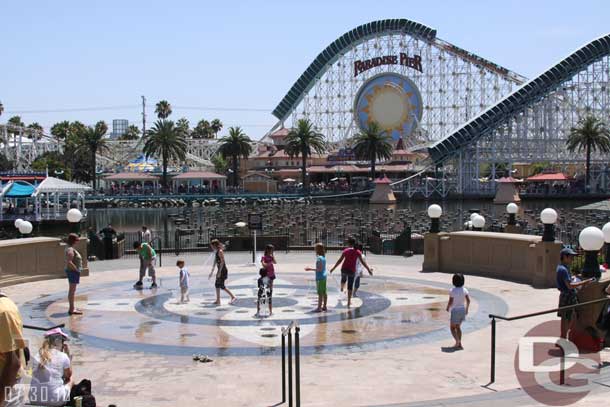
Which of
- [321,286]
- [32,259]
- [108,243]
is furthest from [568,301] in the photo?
[108,243]

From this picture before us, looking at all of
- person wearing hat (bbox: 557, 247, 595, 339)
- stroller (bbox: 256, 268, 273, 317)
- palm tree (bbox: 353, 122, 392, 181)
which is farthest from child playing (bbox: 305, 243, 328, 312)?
palm tree (bbox: 353, 122, 392, 181)

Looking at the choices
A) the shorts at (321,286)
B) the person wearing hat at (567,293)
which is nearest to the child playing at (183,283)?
the shorts at (321,286)

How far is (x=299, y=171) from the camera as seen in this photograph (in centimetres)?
12544

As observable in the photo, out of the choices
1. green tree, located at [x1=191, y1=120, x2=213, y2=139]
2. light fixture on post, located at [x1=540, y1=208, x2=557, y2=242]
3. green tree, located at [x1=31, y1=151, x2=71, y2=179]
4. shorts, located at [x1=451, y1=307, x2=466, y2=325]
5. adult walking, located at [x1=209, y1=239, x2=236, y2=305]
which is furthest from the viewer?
green tree, located at [x1=191, y1=120, x2=213, y2=139]

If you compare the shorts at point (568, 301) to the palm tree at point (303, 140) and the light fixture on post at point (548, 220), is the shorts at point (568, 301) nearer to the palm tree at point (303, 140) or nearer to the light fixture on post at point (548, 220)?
the light fixture on post at point (548, 220)

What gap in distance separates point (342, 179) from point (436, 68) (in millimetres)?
22690

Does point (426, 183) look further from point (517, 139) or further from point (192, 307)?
point (192, 307)

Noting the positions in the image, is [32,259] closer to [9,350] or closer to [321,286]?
[321,286]

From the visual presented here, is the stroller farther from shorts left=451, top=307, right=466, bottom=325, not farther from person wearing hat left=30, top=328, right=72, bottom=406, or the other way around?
person wearing hat left=30, top=328, right=72, bottom=406

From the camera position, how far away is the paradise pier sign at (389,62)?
11950 cm

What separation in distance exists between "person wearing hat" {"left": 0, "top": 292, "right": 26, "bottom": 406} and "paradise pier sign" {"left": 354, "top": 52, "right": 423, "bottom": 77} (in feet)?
377

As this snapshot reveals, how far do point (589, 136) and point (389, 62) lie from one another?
36.6 m

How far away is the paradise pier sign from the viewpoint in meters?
120

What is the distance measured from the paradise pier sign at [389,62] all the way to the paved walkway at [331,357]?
100926 mm
